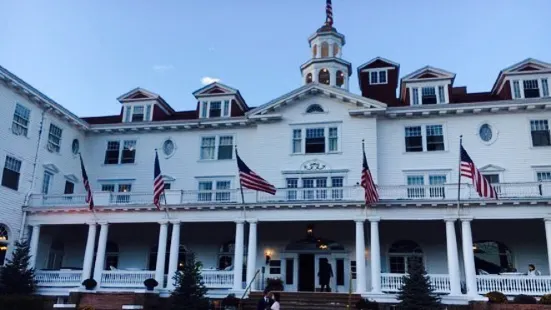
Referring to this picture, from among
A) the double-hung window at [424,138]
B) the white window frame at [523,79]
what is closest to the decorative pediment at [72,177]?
the double-hung window at [424,138]

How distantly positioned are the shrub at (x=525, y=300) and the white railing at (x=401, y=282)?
3151 mm

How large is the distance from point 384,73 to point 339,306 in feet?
53.4

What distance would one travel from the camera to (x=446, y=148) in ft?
94.5

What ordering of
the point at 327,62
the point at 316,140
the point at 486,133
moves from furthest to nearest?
1. the point at 327,62
2. the point at 316,140
3. the point at 486,133

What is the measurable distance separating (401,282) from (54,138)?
21816 mm

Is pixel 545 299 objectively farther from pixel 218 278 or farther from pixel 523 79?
pixel 218 278

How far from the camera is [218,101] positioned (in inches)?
1304

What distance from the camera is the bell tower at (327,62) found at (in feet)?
117

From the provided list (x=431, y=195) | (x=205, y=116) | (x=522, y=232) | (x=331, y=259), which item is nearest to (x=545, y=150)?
(x=522, y=232)

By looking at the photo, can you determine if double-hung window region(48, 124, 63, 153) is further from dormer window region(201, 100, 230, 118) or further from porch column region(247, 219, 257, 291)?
porch column region(247, 219, 257, 291)

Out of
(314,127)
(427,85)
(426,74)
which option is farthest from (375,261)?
(426,74)

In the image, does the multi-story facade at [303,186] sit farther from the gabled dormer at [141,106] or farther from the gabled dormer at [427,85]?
the gabled dormer at [141,106]

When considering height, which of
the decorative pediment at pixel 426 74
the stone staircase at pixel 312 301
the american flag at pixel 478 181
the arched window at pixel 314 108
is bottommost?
the stone staircase at pixel 312 301

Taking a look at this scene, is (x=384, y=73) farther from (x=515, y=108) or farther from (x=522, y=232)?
→ (x=522, y=232)
